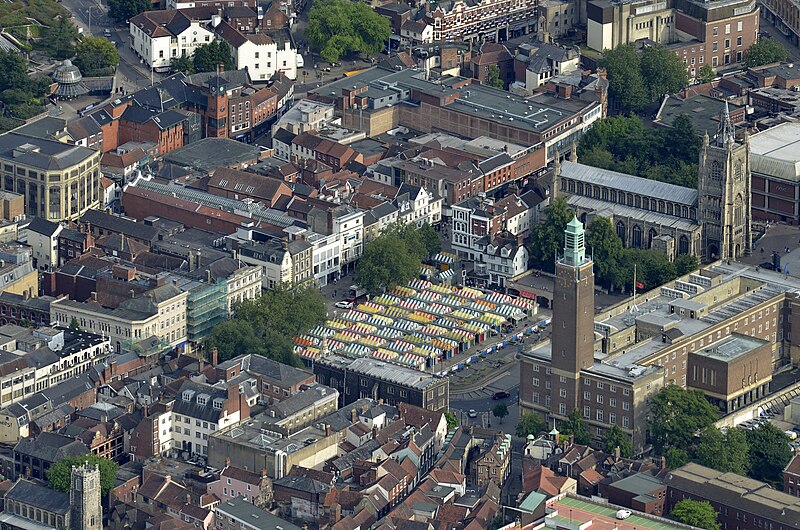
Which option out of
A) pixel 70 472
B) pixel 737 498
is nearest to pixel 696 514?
pixel 737 498

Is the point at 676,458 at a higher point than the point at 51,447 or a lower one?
lower

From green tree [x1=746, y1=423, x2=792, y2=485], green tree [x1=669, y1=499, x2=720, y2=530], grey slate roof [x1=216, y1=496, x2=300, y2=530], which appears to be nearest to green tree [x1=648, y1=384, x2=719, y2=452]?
green tree [x1=746, y1=423, x2=792, y2=485]

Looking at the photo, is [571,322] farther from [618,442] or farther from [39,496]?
[39,496]

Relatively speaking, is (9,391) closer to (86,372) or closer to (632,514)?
(86,372)

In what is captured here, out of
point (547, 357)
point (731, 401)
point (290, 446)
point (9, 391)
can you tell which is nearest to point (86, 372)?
point (9, 391)

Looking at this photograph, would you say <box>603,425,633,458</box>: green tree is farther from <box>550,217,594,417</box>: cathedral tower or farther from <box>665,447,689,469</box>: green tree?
<box>550,217,594,417</box>: cathedral tower
